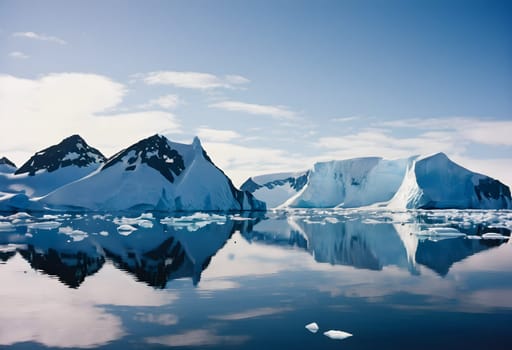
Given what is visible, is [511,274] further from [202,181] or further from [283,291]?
[202,181]

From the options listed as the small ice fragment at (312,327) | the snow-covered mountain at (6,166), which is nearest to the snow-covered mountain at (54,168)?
the snow-covered mountain at (6,166)

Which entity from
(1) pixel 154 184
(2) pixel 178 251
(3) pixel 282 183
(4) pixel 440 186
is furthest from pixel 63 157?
(3) pixel 282 183

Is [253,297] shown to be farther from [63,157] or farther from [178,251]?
[63,157]

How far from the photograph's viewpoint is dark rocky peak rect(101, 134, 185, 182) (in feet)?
223

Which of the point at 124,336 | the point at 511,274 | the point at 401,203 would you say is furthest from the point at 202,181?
the point at 124,336

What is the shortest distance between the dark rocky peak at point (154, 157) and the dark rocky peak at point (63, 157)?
11.3 meters

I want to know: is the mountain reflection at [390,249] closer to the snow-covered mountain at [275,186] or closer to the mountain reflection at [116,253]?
the mountain reflection at [116,253]

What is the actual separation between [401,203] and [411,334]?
265 ft

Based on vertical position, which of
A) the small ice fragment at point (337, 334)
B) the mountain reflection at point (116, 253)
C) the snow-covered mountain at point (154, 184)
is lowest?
the small ice fragment at point (337, 334)

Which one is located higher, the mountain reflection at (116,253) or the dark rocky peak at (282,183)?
the dark rocky peak at (282,183)

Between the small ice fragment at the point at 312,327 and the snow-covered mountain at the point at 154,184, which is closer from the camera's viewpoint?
the small ice fragment at the point at 312,327

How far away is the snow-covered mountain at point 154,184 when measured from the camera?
6066cm

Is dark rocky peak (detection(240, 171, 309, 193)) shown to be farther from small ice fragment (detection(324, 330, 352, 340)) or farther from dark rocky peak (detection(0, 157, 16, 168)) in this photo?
small ice fragment (detection(324, 330, 352, 340))

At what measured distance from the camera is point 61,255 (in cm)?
1866
